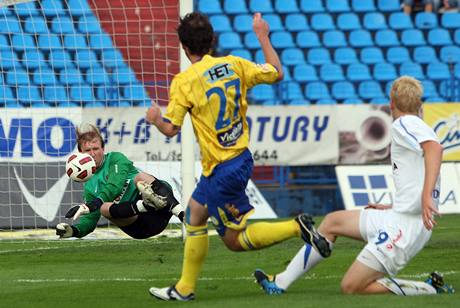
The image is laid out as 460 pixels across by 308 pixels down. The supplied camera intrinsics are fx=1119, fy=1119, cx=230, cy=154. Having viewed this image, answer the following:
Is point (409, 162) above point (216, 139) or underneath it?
underneath

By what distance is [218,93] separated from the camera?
7516 millimetres

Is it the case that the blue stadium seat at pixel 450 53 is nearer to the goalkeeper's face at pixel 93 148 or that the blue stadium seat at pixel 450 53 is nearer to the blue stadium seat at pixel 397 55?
the blue stadium seat at pixel 397 55

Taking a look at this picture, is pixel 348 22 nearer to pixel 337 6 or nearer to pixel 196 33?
pixel 337 6

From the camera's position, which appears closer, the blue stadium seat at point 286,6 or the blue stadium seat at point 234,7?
the blue stadium seat at point 234,7

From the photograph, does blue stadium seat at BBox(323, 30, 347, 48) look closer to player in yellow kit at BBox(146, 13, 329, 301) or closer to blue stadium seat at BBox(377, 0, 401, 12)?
A: blue stadium seat at BBox(377, 0, 401, 12)

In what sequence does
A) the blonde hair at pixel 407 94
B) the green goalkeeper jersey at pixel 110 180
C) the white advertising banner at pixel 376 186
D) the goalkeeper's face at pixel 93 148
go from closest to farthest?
1. the blonde hair at pixel 407 94
2. the goalkeeper's face at pixel 93 148
3. the green goalkeeper jersey at pixel 110 180
4. the white advertising banner at pixel 376 186

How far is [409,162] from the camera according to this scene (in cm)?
730

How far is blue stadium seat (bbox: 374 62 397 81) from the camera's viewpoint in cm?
2288

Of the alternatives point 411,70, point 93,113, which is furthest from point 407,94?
point 411,70

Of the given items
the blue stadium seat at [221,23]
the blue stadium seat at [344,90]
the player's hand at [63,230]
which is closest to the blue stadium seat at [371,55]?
the blue stadium seat at [344,90]

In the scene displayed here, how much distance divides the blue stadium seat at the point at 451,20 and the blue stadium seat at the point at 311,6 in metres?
2.70

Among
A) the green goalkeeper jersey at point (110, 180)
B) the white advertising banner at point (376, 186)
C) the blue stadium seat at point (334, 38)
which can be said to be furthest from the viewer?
the blue stadium seat at point (334, 38)

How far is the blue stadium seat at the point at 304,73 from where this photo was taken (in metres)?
22.5

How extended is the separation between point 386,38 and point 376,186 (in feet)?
23.1
